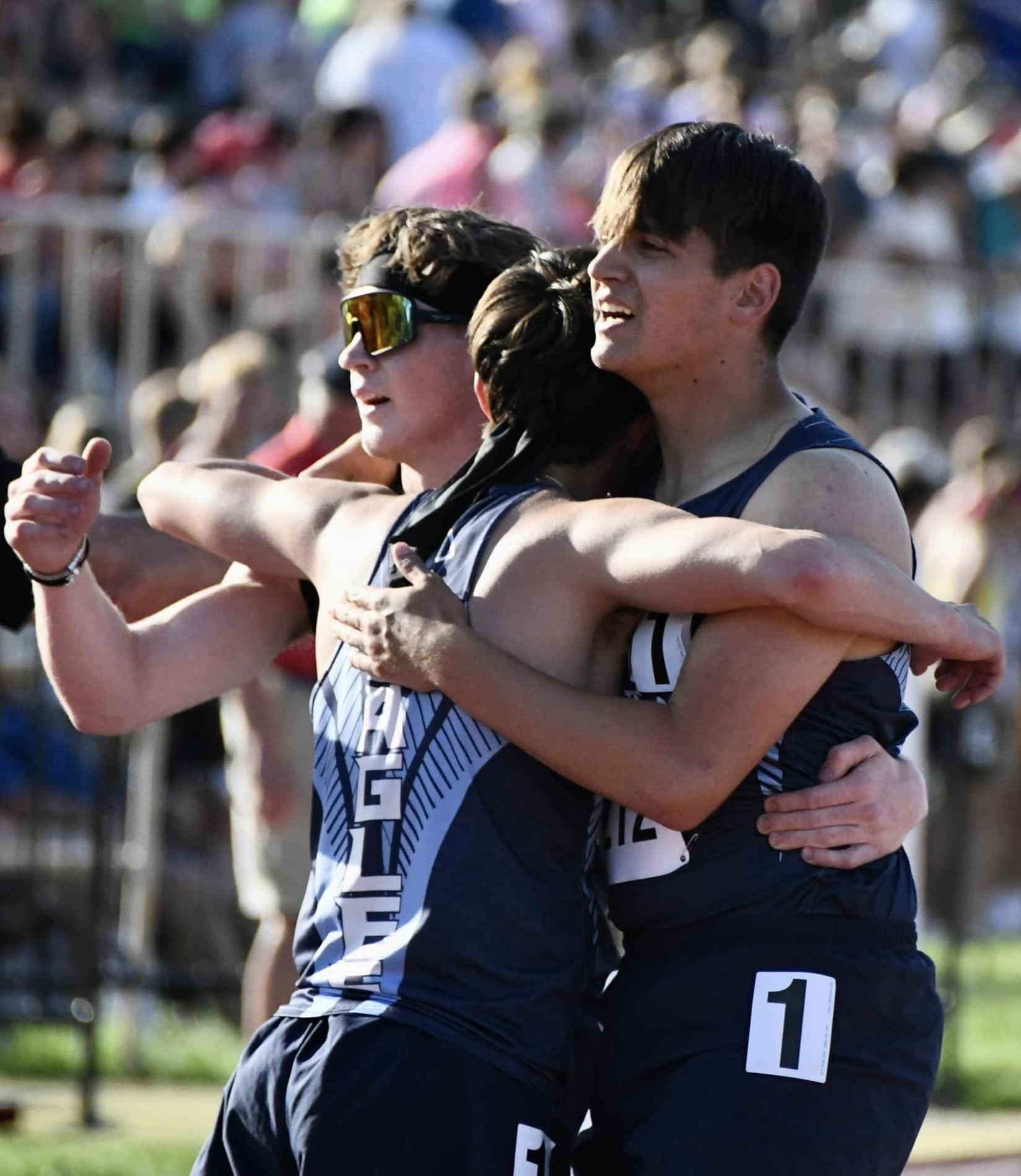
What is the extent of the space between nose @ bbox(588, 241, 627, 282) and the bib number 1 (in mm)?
1007

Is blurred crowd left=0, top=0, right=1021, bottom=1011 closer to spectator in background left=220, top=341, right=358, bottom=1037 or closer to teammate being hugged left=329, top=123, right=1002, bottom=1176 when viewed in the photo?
spectator in background left=220, top=341, right=358, bottom=1037

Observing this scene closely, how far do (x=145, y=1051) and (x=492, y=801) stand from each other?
189 inches

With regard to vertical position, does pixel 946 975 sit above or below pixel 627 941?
below

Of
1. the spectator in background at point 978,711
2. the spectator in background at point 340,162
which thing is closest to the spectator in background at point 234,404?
the spectator in background at point 340,162

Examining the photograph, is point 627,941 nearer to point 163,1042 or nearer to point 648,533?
A: point 648,533

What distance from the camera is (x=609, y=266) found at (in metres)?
2.95

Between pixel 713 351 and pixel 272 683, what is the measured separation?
3.61 m

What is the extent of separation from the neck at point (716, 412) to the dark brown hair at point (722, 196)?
115 mm

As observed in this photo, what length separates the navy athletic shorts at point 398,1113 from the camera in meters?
2.72

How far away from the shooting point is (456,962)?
2775 millimetres

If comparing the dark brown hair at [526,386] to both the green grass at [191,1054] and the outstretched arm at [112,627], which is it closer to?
the outstretched arm at [112,627]

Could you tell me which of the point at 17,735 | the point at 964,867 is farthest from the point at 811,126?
the point at 17,735

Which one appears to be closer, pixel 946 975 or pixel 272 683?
pixel 272 683

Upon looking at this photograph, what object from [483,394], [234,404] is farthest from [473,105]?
[483,394]
